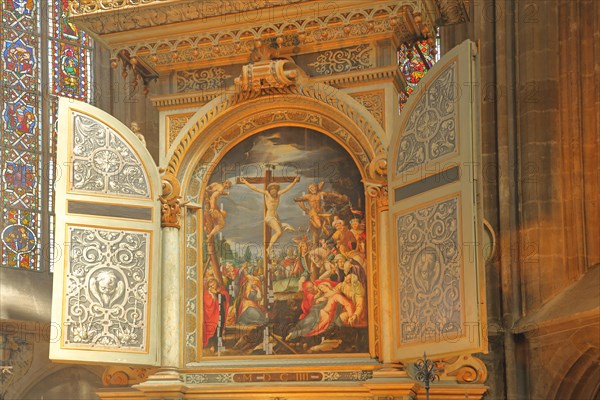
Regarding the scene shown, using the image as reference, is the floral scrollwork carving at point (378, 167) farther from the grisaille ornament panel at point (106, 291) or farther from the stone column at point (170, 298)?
the grisaille ornament panel at point (106, 291)

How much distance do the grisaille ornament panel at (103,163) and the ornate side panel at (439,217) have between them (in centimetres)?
Answer: 212

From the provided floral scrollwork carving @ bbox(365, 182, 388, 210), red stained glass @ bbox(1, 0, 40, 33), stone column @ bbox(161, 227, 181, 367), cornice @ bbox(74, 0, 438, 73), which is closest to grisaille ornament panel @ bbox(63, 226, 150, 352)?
stone column @ bbox(161, 227, 181, 367)

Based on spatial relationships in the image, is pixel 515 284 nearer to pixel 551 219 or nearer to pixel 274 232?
pixel 551 219

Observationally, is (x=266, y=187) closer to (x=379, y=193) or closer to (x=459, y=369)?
(x=379, y=193)

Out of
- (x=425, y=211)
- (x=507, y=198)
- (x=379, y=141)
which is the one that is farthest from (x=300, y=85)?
(x=507, y=198)

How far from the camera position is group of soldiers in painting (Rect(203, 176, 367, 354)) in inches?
386

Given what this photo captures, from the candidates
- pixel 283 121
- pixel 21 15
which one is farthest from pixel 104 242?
pixel 21 15

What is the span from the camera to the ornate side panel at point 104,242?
9719mm

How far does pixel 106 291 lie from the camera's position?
9.83 metres

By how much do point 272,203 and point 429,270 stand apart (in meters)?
1.65

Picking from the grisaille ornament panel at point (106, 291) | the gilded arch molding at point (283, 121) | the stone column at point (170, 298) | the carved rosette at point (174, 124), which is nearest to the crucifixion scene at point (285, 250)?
the gilded arch molding at point (283, 121)

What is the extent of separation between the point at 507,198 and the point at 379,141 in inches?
72.0

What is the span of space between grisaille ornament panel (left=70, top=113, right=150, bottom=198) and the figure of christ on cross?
967 mm

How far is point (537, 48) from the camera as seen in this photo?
11125mm
